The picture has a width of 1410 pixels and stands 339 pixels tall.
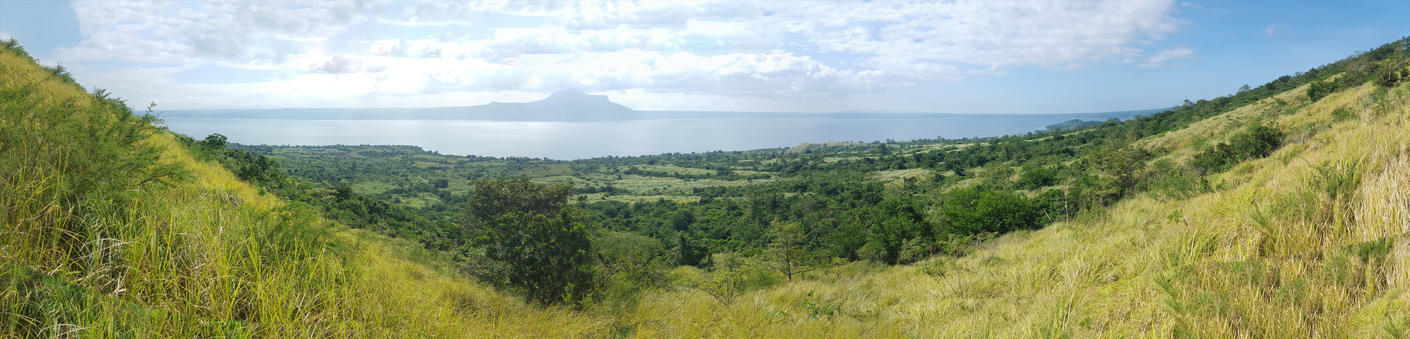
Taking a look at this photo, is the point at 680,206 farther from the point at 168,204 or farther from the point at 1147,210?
the point at 168,204

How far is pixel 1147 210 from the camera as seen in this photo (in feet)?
27.7

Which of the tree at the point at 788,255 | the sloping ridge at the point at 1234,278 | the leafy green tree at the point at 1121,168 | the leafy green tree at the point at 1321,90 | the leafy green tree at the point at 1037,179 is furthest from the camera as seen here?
the leafy green tree at the point at 1037,179

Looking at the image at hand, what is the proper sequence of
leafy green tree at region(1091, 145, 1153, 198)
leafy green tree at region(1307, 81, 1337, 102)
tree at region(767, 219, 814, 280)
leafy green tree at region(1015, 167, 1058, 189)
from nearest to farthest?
leafy green tree at region(1091, 145, 1153, 198)
tree at region(767, 219, 814, 280)
leafy green tree at region(1307, 81, 1337, 102)
leafy green tree at region(1015, 167, 1058, 189)

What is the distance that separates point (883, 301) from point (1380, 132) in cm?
536

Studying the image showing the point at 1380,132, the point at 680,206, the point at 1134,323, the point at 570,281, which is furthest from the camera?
the point at 680,206

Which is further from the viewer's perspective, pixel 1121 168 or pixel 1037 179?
pixel 1037 179

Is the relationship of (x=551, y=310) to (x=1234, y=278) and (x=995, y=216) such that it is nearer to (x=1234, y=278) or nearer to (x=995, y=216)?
(x=1234, y=278)

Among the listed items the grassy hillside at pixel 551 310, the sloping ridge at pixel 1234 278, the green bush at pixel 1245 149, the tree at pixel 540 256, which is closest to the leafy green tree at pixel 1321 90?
the green bush at pixel 1245 149

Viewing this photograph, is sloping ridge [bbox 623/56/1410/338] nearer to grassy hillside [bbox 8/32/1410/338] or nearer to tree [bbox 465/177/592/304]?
grassy hillside [bbox 8/32/1410/338]

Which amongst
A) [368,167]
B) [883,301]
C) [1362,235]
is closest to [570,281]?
[883,301]

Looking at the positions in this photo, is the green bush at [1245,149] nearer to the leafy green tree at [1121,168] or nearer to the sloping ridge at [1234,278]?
the leafy green tree at [1121,168]

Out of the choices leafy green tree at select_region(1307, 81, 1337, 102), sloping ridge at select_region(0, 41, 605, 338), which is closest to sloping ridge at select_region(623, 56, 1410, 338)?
sloping ridge at select_region(0, 41, 605, 338)

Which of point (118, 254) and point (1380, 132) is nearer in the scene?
point (118, 254)

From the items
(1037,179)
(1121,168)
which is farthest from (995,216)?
(1037,179)
